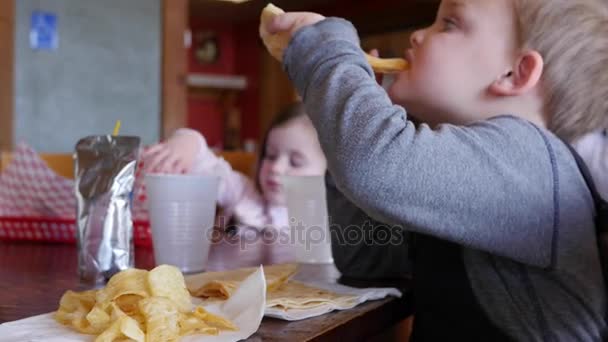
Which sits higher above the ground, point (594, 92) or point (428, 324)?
point (594, 92)

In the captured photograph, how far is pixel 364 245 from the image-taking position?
999mm

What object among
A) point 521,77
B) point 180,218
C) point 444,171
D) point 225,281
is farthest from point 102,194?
point 521,77

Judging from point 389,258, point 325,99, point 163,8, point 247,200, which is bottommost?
point 247,200

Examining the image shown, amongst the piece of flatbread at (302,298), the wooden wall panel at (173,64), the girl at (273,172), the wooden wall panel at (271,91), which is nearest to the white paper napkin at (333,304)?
the piece of flatbread at (302,298)

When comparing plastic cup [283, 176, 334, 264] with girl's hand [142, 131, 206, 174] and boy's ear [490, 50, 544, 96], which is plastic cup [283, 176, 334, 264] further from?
boy's ear [490, 50, 544, 96]

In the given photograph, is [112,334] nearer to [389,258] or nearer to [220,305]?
[220,305]

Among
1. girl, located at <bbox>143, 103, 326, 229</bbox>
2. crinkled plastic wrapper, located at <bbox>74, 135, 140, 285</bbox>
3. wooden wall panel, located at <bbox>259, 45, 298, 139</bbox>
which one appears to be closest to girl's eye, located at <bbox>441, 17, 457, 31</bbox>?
crinkled plastic wrapper, located at <bbox>74, 135, 140, 285</bbox>

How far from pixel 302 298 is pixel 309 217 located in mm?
451

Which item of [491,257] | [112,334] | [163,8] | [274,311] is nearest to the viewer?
[112,334]

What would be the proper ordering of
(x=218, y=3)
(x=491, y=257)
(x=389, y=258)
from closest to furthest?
(x=491, y=257)
(x=389, y=258)
(x=218, y=3)

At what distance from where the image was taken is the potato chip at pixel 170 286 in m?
0.61

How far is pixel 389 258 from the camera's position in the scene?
99cm

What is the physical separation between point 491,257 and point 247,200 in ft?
4.27

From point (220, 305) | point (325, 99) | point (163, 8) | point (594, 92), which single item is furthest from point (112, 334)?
point (163, 8)
